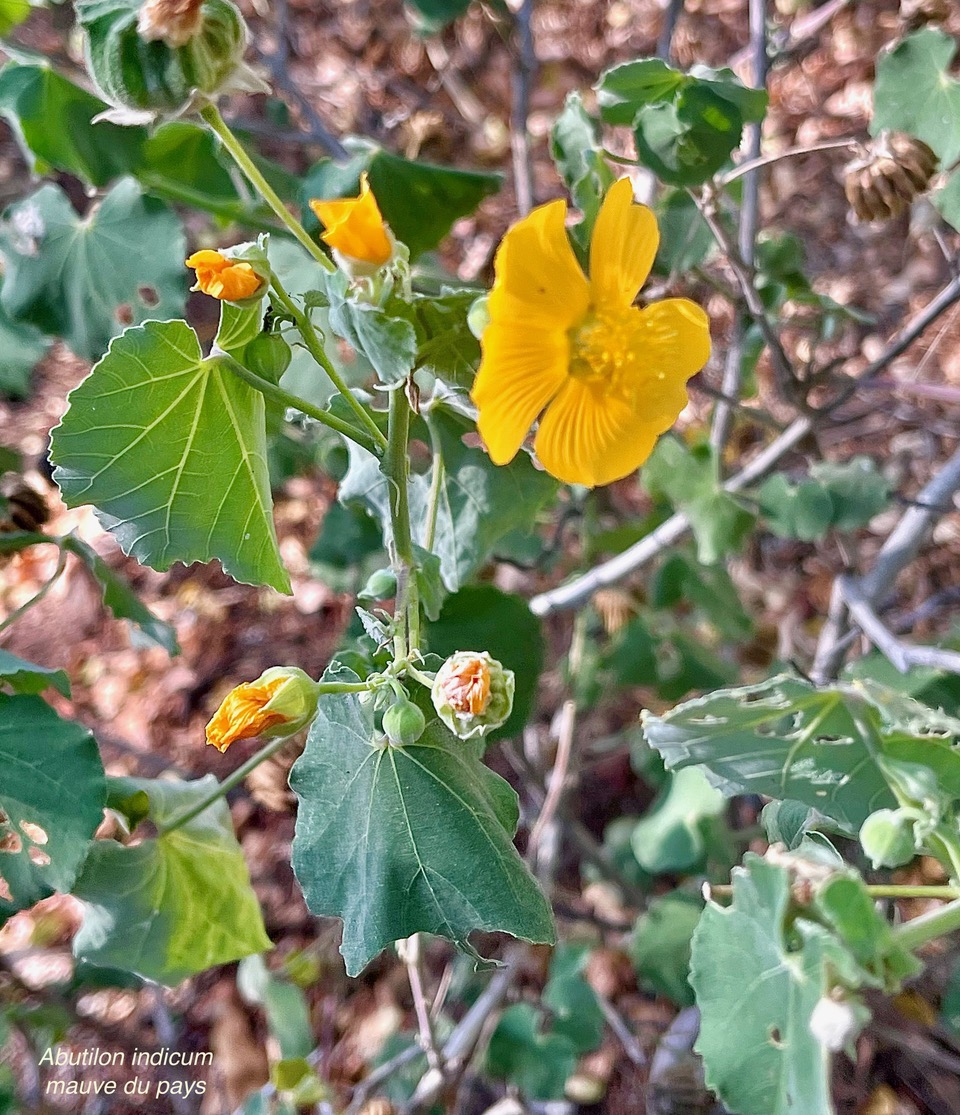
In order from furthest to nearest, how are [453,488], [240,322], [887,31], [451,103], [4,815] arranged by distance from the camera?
[451,103] → [887,31] → [453,488] → [4,815] → [240,322]

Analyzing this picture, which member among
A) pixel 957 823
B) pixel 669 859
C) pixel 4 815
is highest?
pixel 4 815

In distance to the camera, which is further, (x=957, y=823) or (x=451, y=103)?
(x=451, y=103)

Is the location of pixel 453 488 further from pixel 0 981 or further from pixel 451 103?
pixel 451 103

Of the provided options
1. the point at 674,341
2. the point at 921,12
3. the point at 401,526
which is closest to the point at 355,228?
the point at 401,526

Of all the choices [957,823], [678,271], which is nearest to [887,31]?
[678,271]

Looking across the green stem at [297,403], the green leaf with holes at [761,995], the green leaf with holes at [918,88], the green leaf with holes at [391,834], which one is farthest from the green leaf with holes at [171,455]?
the green leaf with holes at [918,88]

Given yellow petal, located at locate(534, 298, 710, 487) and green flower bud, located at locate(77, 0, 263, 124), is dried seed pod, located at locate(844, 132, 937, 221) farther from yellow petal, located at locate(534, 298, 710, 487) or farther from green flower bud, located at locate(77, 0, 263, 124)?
green flower bud, located at locate(77, 0, 263, 124)

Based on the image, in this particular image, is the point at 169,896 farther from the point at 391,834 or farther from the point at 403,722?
the point at 403,722
